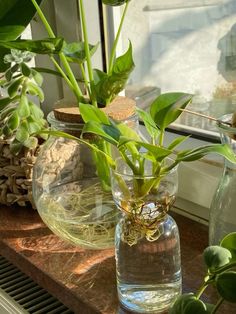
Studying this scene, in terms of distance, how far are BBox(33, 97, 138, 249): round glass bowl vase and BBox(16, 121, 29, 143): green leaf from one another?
0.03 m

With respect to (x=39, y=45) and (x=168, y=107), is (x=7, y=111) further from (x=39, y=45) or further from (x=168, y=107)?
(x=168, y=107)

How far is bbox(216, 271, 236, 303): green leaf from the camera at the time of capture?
1.47 feet

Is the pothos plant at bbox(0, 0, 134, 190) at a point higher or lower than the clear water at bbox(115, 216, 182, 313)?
higher

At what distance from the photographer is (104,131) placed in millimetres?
542

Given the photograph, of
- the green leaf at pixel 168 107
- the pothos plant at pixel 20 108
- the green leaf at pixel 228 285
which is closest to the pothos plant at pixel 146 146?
the green leaf at pixel 168 107

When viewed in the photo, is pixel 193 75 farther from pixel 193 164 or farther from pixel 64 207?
pixel 64 207

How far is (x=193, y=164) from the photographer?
812 millimetres

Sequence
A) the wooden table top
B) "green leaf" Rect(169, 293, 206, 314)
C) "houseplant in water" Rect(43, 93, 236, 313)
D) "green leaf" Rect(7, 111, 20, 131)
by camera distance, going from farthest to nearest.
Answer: "green leaf" Rect(7, 111, 20, 131)
the wooden table top
"houseplant in water" Rect(43, 93, 236, 313)
"green leaf" Rect(169, 293, 206, 314)

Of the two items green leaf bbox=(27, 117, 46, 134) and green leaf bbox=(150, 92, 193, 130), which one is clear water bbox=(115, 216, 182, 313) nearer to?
green leaf bbox=(150, 92, 193, 130)

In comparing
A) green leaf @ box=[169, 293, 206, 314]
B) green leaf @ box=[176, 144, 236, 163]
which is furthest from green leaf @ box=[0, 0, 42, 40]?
green leaf @ box=[169, 293, 206, 314]

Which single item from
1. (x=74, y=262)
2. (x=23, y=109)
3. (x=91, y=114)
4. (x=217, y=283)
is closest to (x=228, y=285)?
(x=217, y=283)

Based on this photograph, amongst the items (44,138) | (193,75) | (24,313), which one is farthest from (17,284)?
(193,75)

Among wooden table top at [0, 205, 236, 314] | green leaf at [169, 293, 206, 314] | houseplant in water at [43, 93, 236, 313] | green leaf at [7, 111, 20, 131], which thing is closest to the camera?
green leaf at [169, 293, 206, 314]

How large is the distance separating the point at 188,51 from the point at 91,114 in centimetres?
30
